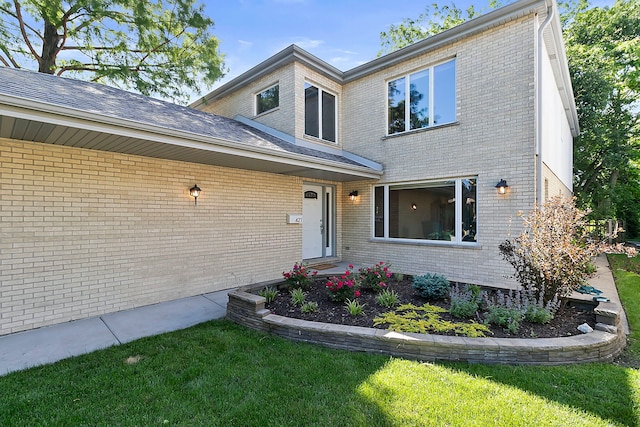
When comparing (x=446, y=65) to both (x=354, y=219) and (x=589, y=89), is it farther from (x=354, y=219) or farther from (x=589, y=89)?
(x=589, y=89)

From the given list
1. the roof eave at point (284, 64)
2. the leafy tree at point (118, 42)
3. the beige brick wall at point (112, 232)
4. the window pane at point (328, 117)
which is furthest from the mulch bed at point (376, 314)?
the leafy tree at point (118, 42)

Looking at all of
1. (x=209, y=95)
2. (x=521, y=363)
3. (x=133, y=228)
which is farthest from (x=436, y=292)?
(x=209, y=95)

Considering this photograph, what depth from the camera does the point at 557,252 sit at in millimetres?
4148

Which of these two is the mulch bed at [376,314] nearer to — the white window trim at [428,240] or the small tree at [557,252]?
the small tree at [557,252]

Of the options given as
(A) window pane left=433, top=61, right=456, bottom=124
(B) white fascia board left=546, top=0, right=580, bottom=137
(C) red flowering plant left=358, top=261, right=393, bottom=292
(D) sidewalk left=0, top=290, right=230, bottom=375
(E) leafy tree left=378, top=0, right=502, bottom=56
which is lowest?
(D) sidewalk left=0, top=290, right=230, bottom=375

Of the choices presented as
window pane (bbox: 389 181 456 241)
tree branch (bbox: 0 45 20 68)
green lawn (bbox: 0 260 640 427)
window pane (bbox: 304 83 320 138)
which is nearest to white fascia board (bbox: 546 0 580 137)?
window pane (bbox: 389 181 456 241)

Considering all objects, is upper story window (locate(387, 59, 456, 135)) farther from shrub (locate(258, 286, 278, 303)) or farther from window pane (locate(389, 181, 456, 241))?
shrub (locate(258, 286, 278, 303))

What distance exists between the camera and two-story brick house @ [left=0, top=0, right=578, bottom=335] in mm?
4305

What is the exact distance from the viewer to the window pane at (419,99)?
7.59 m

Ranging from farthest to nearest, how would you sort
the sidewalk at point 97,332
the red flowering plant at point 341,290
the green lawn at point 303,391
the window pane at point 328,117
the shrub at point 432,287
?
the window pane at point 328,117
the shrub at point 432,287
the red flowering plant at point 341,290
the sidewalk at point 97,332
the green lawn at point 303,391

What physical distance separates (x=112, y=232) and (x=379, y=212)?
6385 mm

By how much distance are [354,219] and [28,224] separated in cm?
715

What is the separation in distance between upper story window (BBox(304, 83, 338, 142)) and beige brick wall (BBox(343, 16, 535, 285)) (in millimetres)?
1581

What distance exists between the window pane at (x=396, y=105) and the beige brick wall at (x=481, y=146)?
0.21 metres
